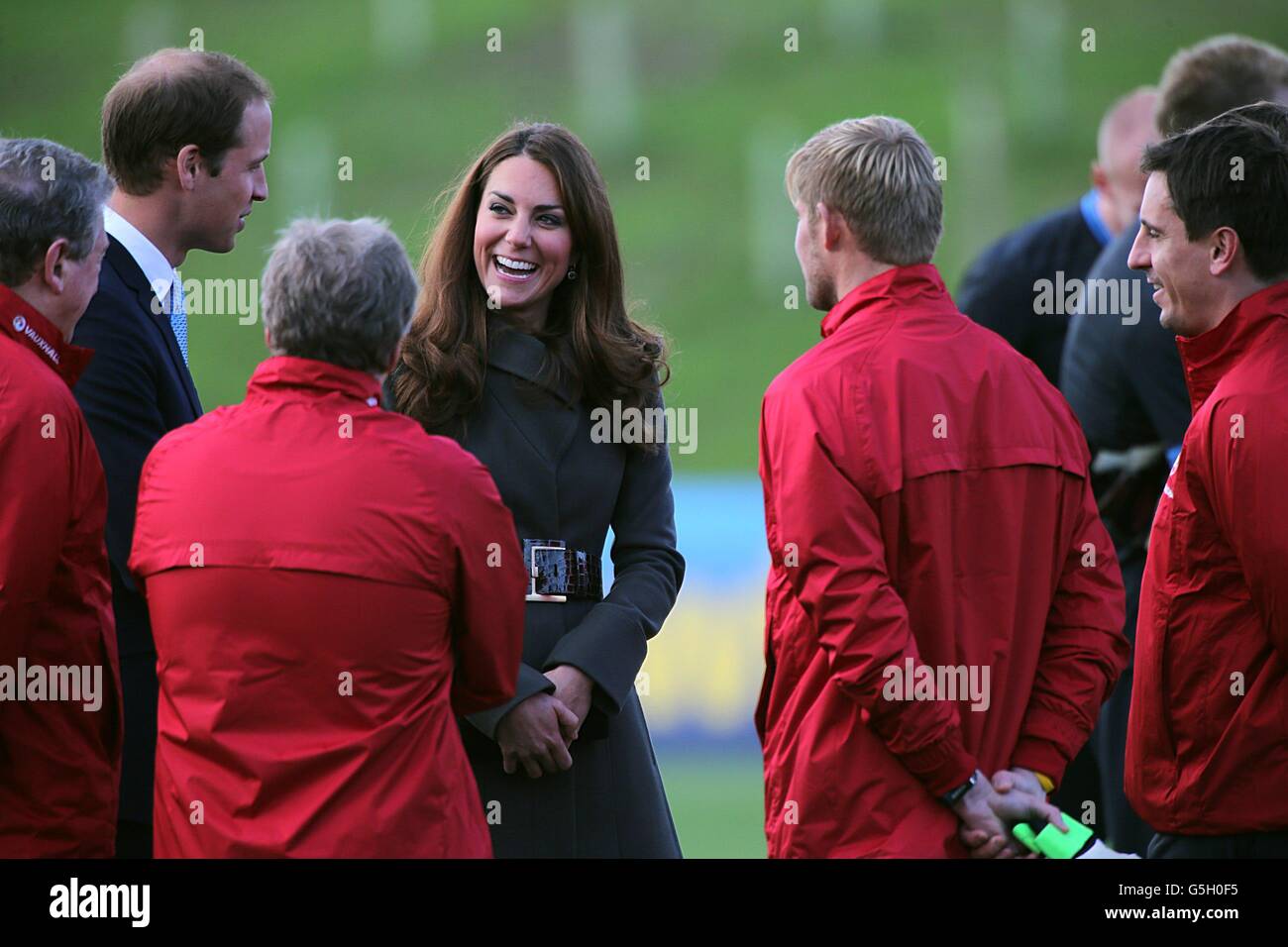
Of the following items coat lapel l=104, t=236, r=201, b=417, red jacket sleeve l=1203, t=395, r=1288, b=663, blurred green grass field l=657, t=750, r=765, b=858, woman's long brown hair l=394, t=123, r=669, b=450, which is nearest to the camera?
red jacket sleeve l=1203, t=395, r=1288, b=663

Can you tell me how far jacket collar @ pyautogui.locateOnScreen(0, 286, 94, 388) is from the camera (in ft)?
7.50

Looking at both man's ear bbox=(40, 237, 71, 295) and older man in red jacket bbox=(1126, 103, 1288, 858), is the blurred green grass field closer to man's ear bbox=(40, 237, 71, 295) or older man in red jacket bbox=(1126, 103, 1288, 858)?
older man in red jacket bbox=(1126, 103, 1288, 858)

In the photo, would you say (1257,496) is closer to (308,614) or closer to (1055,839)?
(1055,839)

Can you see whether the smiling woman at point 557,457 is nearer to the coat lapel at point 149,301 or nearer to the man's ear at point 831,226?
the coat lapel at point 149,301

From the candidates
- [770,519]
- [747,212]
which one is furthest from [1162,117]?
[747,212]

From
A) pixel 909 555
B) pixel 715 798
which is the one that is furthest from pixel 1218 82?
pixel 715 798

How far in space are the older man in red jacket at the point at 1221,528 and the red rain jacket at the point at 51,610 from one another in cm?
143

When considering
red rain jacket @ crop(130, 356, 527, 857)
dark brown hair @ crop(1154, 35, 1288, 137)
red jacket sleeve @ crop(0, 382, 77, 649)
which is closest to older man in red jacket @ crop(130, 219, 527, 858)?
red rain jacket @ crop(130, 356, 527, 857)

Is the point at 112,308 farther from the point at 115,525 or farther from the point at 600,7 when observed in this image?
the point at 600,7

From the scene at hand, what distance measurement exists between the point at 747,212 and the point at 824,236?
1386cm

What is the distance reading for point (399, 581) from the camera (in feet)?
6.80

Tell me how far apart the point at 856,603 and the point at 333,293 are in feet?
2.55

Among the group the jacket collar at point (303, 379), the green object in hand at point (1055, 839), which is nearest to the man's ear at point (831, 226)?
the jacket collar at point (303, 379)

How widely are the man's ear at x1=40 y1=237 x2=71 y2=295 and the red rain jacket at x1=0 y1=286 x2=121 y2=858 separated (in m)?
0.05
